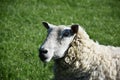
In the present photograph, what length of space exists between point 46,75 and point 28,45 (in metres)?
2.01

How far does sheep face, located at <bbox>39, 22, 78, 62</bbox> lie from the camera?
6859 millimetres

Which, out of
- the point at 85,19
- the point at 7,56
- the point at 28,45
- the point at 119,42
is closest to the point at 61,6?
the point at 85,19

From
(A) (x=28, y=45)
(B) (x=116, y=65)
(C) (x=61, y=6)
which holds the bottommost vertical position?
(C) (x=61, y=6)

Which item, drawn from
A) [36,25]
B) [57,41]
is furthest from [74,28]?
[36,25]

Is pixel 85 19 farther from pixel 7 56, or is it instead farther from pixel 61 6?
pixel 7 56

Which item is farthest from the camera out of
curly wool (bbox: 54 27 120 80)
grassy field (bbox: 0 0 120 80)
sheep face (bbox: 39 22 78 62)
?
grassy field (bbox: 0 0 120 80)

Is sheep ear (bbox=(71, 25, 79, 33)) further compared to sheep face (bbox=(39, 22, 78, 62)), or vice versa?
sheep ear (bbox=(71, 25, 79, 33))

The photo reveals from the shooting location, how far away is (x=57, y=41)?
23.2ft

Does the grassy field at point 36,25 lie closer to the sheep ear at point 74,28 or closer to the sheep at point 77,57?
the sheep at point 77,57

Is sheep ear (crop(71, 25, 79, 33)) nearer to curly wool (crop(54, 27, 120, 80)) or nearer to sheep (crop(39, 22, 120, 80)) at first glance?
sheep (crop(39, 22, 120, 80))

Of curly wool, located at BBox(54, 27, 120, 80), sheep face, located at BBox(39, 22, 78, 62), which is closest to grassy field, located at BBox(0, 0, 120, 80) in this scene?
curly wool, located at BBox(54, 27, 120, 80)

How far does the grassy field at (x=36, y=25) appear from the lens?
9961 mm

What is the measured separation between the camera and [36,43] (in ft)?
39.0

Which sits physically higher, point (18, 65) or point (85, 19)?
point (18, 65)
